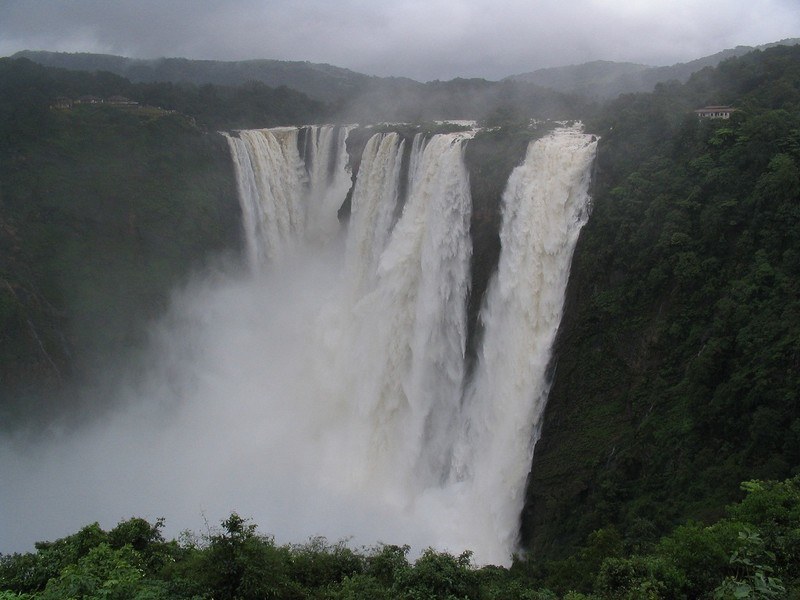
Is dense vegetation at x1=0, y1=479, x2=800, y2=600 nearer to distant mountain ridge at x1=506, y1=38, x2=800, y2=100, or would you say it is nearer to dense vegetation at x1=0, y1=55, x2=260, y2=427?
dense vegetation at x1=0, y1=55, x2=260, y2=427

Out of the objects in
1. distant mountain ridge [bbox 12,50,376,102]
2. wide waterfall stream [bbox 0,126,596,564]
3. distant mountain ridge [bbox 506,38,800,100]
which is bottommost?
wide waterfall stream [bbox 0,126,596,564]

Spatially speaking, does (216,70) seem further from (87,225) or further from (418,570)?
(418,570)

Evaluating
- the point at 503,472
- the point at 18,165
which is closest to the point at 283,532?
the point at 503,472

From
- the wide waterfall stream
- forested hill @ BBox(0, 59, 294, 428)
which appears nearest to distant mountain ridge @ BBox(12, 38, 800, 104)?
forested hill @ BBox(0, 59, 294, 428)

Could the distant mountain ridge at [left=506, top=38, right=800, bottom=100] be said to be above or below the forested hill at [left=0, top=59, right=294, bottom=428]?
above

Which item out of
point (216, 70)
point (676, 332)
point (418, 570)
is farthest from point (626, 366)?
point (216, 70)

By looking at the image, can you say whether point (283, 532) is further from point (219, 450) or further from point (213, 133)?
point (213, 133)

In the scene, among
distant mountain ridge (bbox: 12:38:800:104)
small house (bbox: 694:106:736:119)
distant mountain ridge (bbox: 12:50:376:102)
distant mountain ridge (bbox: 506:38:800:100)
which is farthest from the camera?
distant mountain ridge (bbox: 12:50:376:102)
